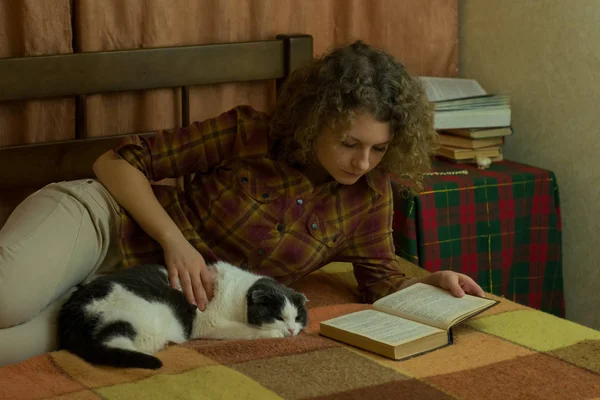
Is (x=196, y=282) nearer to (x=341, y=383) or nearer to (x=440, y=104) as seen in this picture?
(x=341, y=383)

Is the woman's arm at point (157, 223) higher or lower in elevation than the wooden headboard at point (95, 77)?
lower

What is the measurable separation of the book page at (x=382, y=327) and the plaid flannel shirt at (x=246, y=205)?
0.22 metres

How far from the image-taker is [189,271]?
1.83 meters

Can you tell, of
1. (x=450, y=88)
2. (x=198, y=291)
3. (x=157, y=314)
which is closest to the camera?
(x=157, y=314)

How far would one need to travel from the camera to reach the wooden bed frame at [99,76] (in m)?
2.27

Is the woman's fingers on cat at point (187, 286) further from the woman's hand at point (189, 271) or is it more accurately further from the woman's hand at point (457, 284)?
the woman's hand at point (457, 284)

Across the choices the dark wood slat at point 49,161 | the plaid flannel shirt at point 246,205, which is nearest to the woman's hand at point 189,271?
the plaid flannel shirt at point 246,205

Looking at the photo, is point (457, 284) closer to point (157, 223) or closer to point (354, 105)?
point (354, 105)

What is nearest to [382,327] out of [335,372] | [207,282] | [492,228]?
[335,372]

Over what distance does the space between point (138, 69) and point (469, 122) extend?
3.18ft

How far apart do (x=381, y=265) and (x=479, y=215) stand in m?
0.64

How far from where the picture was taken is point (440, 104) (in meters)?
2.71

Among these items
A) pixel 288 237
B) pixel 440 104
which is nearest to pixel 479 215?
pixel 440 104

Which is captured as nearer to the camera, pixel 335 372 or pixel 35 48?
pixel 335 372
